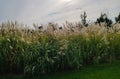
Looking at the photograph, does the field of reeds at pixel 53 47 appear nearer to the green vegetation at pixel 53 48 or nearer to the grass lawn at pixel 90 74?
the green vegetation at pixel 53 48

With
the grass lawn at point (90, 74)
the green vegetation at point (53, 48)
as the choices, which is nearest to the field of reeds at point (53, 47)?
the green vegetation at point (53, 48)

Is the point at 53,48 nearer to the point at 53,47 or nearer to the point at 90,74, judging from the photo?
the point at 53,47

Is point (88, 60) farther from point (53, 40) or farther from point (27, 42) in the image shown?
point (27, 42)

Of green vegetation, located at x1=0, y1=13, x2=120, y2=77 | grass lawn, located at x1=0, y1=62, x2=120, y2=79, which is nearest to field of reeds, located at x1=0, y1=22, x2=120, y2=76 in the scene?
green vegetation, located at x1=0, y1=13, x2=120, y2=77

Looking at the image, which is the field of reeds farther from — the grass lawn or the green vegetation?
the grass lawn

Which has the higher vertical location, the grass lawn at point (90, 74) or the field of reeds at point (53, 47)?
the field of reeds at point (53, 47)

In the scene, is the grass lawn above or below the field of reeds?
below

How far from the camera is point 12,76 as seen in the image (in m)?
10.6

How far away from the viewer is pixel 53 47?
10930 millimetres

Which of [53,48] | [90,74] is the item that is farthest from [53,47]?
[90,74]

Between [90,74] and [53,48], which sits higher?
[53,48]

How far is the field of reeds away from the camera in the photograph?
10.6 metres

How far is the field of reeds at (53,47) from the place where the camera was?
34.8ft

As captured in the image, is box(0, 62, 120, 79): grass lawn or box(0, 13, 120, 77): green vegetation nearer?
box(0, 62, 120, 79): grass lawn
